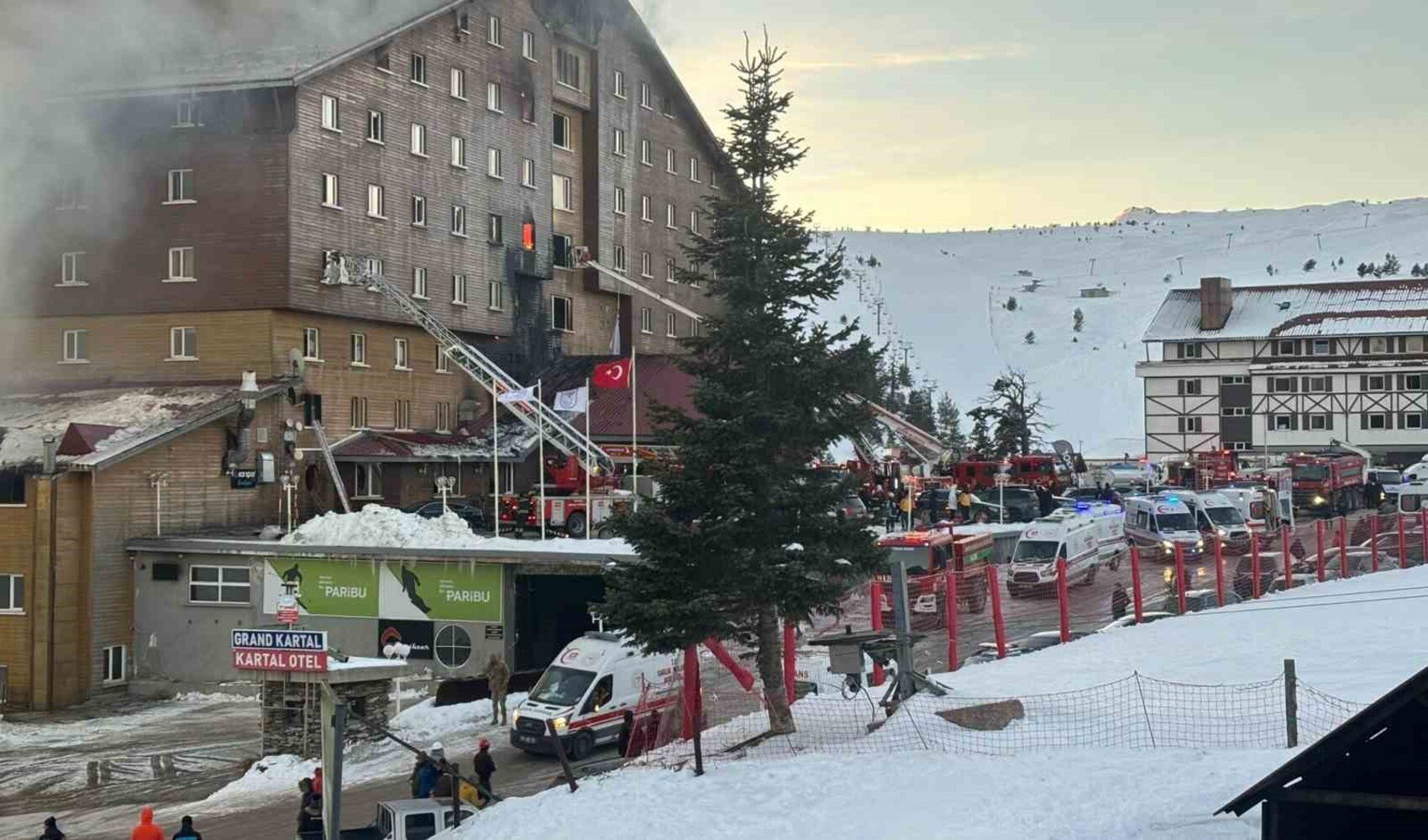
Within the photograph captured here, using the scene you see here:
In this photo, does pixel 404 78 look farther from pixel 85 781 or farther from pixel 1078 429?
pixel 1078 429

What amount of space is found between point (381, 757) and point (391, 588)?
9.98 meters

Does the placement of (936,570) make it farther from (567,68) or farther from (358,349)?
(567,68)

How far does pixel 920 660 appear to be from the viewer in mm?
25484

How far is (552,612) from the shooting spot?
1553 inches

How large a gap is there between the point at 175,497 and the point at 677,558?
88.9ft

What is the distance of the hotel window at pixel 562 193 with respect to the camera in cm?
5959

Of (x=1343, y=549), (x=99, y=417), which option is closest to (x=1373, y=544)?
(x=1343, y=549)

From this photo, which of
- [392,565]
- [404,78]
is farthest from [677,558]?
[404,78]

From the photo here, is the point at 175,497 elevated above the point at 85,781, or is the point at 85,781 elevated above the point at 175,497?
the point at 175,497

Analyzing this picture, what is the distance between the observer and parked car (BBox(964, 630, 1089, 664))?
2550cm

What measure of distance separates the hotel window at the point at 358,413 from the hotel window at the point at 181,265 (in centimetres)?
690

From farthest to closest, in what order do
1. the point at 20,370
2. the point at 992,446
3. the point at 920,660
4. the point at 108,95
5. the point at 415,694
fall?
the point at 992,446 → the point at 20,370 → the point at 108,95 → the point at 415,694 → the point at 920,660

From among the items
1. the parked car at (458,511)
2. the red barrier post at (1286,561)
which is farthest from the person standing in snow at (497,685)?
the red barrier post at (1286,561)

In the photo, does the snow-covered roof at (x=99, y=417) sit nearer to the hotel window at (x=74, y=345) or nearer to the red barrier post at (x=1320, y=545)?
the hotel window at (x=74, y=345)
